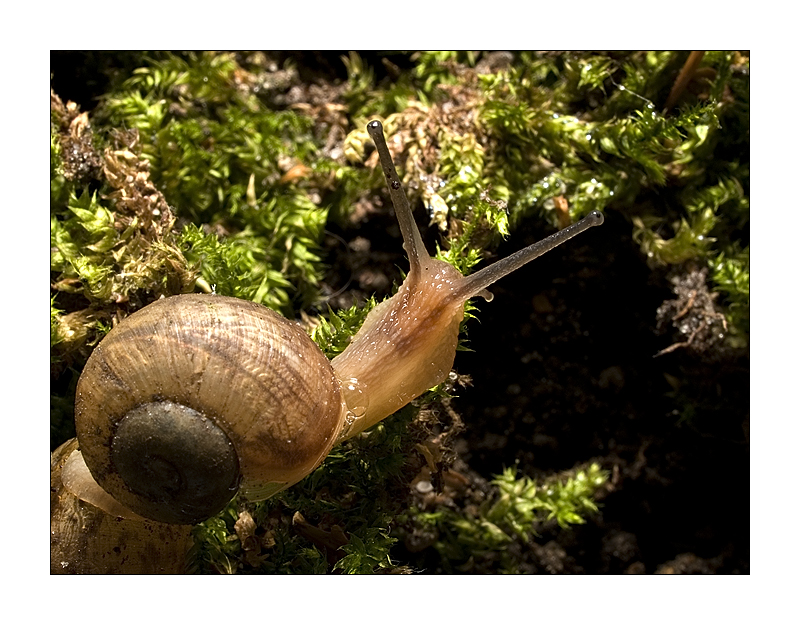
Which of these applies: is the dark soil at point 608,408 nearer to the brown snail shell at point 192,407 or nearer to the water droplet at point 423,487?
the water droplet at point 423,487

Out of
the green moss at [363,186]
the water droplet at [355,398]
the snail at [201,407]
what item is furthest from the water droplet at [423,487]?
the snail at [201,407]

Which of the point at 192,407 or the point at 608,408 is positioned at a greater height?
the point at 192,407

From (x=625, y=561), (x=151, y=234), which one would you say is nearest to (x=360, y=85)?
(x=151, y=234)

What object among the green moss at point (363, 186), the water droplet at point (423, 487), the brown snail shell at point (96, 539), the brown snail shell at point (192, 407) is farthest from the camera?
the water droplet at point (423, 487)

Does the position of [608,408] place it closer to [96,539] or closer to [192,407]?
[192,407]

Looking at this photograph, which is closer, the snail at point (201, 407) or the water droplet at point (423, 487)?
the snail at point (201, 407)

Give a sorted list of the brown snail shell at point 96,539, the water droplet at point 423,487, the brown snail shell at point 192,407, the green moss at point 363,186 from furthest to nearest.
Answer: the water droplet at point 423,487
the green moss at point 363,186
the brown snail shell at point 96,539
the brown snail shell at point 192,407

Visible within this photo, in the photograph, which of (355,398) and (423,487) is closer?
(355,398)

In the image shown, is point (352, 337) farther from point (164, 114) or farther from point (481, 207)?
point (164, 114)

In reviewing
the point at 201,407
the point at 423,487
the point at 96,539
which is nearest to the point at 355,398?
the point at 201,407
